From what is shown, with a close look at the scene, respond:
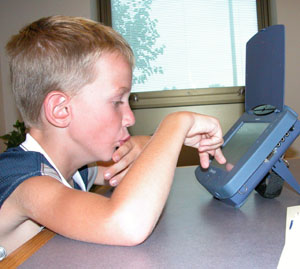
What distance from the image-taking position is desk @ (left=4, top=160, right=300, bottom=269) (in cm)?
39

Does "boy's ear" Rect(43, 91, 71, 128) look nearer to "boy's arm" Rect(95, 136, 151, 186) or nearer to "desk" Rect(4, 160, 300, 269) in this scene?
"boy's arm" Rect(95, 136, 151, 186)

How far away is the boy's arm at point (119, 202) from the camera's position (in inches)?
17.7

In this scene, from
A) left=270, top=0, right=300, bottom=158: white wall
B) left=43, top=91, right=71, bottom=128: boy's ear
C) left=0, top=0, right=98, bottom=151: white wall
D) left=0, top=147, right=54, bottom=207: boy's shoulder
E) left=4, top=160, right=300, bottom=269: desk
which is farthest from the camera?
left=270, top=0, right=300, bottom=158: white wall

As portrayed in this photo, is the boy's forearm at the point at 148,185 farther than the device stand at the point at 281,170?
No

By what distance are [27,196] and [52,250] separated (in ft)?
0.38

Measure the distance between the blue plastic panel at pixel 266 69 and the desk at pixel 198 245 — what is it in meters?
0.22

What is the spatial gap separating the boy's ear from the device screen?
0.33 metres

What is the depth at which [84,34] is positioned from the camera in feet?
2.27

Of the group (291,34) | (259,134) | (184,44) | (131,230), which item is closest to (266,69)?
(259,134)

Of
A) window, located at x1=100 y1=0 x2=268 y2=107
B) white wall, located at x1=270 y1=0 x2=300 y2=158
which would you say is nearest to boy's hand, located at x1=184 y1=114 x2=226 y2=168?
window, located at x1=100 y1=0 x2=268 y2=107

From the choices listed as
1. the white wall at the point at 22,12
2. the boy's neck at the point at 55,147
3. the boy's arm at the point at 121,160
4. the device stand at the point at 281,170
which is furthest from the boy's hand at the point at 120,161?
the white wall at the point at 22,12

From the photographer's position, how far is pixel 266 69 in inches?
27.2

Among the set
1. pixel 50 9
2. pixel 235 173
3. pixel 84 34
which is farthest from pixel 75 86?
pixel 50 9

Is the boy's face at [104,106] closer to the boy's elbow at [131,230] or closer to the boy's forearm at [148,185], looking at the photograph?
the boy's forearm at [148,185]
